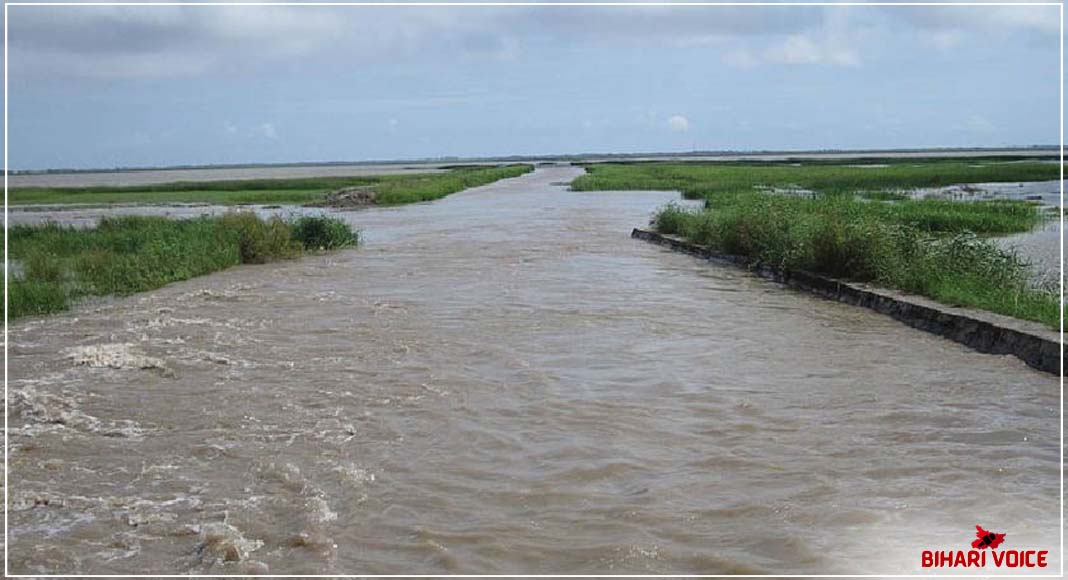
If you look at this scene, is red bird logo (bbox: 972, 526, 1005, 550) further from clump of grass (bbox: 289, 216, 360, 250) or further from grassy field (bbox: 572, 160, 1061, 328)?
clump of grass (bbox: 289, 216, 360, 250)

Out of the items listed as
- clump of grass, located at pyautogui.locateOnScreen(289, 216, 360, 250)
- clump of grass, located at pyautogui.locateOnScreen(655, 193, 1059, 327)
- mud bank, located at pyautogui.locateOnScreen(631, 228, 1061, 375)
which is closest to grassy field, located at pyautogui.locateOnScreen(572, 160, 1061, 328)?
clump of grass, located at pyautogui.locateOnScreen(655, 193, 1059, 327)

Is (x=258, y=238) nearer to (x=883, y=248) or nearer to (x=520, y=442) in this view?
(x=883, y=248)

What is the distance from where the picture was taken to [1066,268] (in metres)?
15.2

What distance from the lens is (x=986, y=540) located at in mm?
4328

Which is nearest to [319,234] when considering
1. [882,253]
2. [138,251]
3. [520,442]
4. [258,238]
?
[258,238]

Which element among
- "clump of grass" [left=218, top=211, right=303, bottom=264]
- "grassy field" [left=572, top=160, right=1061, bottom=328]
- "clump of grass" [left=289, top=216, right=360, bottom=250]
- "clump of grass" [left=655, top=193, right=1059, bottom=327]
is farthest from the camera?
"clump of grass" [left=289, top=216, right=360, bottom=250]

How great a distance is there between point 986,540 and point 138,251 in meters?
16.2

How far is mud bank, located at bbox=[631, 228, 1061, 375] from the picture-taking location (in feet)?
25.6

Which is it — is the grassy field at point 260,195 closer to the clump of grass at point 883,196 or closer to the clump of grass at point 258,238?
the clump of grass at point 883,196

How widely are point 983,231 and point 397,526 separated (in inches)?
808

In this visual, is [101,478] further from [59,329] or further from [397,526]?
[59,329]

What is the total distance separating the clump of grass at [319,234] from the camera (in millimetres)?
20734

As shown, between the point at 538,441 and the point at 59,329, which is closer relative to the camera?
the point at 538,441

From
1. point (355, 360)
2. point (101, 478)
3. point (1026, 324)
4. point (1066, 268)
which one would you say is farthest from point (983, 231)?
point (101, 478)
